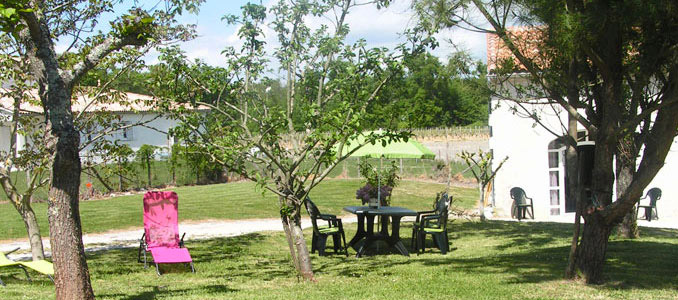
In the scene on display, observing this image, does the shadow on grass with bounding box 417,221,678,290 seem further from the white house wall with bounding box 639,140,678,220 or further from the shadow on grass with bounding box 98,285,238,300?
the white house wall with bounding box 639,140,678,220

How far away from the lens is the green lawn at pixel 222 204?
1576cm

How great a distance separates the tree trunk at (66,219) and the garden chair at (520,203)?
13.0 meters

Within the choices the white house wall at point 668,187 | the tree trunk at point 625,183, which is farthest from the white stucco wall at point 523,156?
the tree trunk at point 625,183

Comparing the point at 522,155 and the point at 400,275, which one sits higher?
the point at 522,155

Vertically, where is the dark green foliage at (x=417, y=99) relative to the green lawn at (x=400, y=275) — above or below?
above

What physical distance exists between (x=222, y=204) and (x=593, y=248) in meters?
14.3

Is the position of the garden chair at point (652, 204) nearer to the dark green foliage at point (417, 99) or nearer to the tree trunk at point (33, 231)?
the dark green foliage at point (417, 99)

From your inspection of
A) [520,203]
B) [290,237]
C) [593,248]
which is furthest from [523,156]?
[290,237]

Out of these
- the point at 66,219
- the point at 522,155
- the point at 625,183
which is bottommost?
the point at 66,219

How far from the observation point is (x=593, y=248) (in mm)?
7133

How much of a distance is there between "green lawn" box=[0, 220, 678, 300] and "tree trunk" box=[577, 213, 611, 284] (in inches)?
6.2

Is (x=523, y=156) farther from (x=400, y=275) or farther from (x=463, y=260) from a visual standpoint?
(x=400, y=275)

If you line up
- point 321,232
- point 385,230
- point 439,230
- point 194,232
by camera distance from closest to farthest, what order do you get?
point 321,232
point 439,230
point 385,230
point 194,232

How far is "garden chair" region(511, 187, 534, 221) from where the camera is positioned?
16984 millimetres
